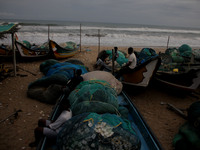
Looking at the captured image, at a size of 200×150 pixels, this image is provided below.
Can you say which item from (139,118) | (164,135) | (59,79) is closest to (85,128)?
(139,118)

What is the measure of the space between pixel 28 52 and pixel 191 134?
8.98 m

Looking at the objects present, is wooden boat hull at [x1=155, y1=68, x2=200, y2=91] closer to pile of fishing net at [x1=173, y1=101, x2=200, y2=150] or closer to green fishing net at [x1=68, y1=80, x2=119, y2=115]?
pile of fishing net at [x1=173, y1=101, x2=200, y2=150]

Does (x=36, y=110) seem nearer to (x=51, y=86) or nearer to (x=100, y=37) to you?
(x=51, y=86)

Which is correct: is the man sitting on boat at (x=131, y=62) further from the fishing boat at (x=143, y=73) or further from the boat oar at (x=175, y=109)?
the boat oar at (x=175, y=109)

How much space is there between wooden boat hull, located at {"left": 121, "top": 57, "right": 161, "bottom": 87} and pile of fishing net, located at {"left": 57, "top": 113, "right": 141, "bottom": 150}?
10.6 ft

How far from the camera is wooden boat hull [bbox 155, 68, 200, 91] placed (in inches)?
219

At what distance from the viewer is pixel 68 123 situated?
108 inches

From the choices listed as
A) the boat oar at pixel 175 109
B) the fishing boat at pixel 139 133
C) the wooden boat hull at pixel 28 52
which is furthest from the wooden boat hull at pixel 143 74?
the wooden boat hull at pixel 28 52

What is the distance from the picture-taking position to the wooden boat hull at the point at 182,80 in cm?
555

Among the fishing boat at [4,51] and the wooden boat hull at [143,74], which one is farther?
the fishing boat at [4,51]

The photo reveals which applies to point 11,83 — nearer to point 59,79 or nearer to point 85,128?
point 59,79

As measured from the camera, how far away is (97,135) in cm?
243

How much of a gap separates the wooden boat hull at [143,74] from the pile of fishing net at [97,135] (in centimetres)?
323

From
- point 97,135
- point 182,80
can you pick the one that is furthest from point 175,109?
point 97,135
